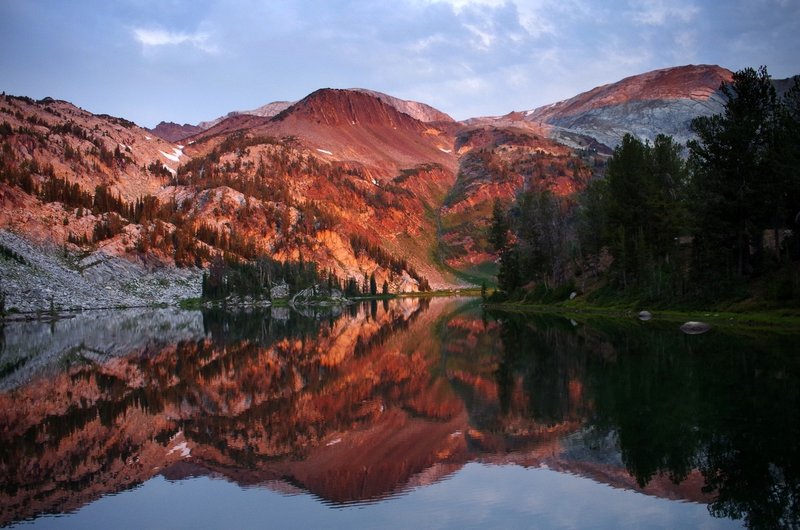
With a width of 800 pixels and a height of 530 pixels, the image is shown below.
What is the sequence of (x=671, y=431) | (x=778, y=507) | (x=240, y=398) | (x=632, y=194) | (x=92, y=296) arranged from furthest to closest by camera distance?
(x=92, y=296)
(x=632, y=194)
(x=240, y=398)
(x=671, y=431)
(x=778, y=507)

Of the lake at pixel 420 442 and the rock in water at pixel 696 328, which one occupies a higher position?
the lake at pixel 420 442

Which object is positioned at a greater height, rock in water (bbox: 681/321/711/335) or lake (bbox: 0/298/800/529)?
lake (bbox: 0/298/800/529)

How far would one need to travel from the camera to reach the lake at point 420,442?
1375cm

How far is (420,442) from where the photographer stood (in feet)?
64.1

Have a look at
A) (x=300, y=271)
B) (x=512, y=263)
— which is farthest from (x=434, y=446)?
(x=300, y=271)

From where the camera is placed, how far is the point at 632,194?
246 feet

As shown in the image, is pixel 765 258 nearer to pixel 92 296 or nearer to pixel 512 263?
pixel 512 263

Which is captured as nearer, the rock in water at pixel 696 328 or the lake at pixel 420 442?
the lake at pixel 420 442

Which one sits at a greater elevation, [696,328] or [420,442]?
[420,442]

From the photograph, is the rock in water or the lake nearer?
the lake

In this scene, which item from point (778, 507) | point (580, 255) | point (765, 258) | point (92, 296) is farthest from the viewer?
point (92, 296)

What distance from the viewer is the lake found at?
13.8m

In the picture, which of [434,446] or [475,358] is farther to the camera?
[475,358]

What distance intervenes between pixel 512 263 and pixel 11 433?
87.9 m
